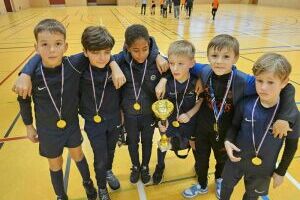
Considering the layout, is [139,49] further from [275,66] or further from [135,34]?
[275,66]

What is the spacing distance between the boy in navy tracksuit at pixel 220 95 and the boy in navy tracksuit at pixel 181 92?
0.34 feet

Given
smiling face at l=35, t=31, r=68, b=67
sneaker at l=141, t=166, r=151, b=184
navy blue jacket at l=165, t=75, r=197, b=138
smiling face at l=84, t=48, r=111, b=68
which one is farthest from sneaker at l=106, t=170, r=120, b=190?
smiling face at l=35, t=31, r=68, b=67

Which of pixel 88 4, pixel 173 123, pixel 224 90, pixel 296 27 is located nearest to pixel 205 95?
pixel 224 90

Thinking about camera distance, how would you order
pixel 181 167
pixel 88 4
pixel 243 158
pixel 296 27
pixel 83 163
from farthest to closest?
pixel 88 4 < pixel 296 27 < pixel 181 167 < pixel 83 163 < pixel 243 158

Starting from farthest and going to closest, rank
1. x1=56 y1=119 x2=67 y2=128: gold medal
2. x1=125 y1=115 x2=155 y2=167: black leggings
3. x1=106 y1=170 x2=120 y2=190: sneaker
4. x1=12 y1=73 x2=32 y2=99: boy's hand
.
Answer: x1=106 y1=170 x2=120 y2=190: sneaker → x1=125 y1=115 x2=155 y2=167: black leggings → x1=56 y1=119 x2=67 y2=128: gold medal → x1=12 y1=73 x2=32 y2=99: boy's hand

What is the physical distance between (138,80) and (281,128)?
1241 mm

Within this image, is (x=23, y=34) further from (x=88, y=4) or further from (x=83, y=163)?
(x=88, y=4)

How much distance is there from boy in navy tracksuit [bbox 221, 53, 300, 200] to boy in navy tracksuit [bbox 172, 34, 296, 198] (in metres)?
0.08

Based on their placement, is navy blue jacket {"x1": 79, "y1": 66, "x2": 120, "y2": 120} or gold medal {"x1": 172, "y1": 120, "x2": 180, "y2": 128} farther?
gold medal {"x1": 172, "y1": 120, "x2": 180, "y2": 128}

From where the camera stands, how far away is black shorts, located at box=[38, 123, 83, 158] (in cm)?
212

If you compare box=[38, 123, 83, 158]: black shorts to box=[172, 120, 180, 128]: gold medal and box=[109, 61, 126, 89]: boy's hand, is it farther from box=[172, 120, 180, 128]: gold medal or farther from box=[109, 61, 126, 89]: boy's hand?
box=[172, 120, 180, 128]: gold medal

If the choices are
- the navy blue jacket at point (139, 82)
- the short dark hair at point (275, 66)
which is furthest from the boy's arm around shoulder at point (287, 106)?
the navy blue jacket at point (139, 82)

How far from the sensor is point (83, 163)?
94.9 inches

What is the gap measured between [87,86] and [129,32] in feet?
1.96
